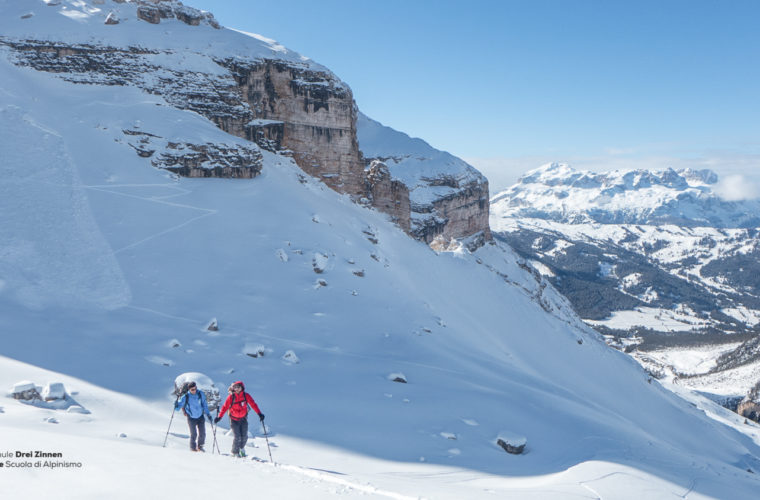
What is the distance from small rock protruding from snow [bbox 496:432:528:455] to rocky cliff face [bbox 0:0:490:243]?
82.9 feet

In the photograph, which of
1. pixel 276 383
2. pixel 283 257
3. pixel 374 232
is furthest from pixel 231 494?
pixel 374 232

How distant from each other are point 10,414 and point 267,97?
34881mm

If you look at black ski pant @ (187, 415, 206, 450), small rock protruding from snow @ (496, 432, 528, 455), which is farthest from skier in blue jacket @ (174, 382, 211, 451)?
small rock protruding from snow @ (496, 432, 528, 455)

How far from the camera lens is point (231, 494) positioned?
262 inches

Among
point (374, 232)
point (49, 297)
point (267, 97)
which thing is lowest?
point (49, 297)

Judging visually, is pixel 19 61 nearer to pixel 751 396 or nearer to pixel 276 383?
pixel 276 383

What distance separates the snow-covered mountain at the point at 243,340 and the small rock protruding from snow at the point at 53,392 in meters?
0.17

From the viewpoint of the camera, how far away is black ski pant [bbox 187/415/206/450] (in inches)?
382

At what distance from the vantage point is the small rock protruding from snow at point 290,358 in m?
16.6

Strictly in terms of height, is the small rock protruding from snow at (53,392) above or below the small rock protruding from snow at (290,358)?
above

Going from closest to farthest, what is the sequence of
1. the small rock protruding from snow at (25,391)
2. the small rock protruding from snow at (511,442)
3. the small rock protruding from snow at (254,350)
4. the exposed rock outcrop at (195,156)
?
1. the small rock protruding from snow at (25,391)
2. the small rock protruding from snow at (511,442)
3. the small rock protruding from snow at (254,350)
4. the exposed rock outcrop at (195,156)

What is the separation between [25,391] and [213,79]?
3135 centimetres

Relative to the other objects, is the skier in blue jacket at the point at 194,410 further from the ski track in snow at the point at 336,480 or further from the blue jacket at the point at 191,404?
the ski track in snow at the point at 336,480

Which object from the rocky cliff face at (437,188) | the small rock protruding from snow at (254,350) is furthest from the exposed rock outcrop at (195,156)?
the rocky cliff face at (437,188)
